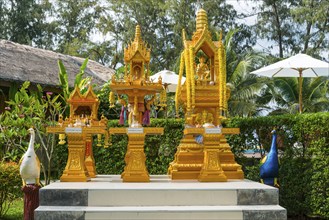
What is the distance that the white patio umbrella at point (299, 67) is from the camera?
31.6 ft

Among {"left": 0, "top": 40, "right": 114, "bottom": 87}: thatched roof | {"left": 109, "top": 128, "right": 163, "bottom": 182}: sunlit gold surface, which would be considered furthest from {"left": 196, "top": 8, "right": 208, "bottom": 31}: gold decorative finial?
{"left": 0, "top": 40, "right": 114, "bottom": 87}: thatched roof

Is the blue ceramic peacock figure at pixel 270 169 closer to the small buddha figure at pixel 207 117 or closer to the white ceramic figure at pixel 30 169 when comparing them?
the small buddha figure at pixel 207 117

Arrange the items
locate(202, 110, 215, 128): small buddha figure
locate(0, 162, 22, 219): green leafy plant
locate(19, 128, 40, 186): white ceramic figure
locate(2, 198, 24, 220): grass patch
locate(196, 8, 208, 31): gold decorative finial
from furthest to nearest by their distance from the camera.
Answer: locate(2, 198, 24, 220): grass patch, locate(0, 162, 22, 219): green leafy plant, locate(196, 8, 208, 31): gold decorative finial, locate(202, 110, 215, 128): small buddha figure, locate(19, 128, 40, 186): white ceramic figure

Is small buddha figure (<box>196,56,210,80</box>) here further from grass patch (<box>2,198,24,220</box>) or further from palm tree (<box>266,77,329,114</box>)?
palm tree (<box>266,77,329,114</box>)

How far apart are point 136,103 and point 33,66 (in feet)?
31.3

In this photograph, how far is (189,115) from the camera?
22.7 feet

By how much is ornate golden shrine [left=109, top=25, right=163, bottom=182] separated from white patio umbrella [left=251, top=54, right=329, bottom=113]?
173 inches

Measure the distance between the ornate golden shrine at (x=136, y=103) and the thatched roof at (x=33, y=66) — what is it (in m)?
7.17

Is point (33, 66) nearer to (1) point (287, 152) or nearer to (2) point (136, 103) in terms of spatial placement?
(2) point (136, 103)

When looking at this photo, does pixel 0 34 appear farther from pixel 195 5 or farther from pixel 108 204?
pixel 108 204

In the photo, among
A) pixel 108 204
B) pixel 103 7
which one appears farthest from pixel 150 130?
pixel 103 7

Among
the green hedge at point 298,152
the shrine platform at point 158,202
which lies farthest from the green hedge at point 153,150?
the shrine platform at point 158,202

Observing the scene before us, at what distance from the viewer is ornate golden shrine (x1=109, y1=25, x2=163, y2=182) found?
20.1ft

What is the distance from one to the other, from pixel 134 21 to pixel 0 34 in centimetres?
907
